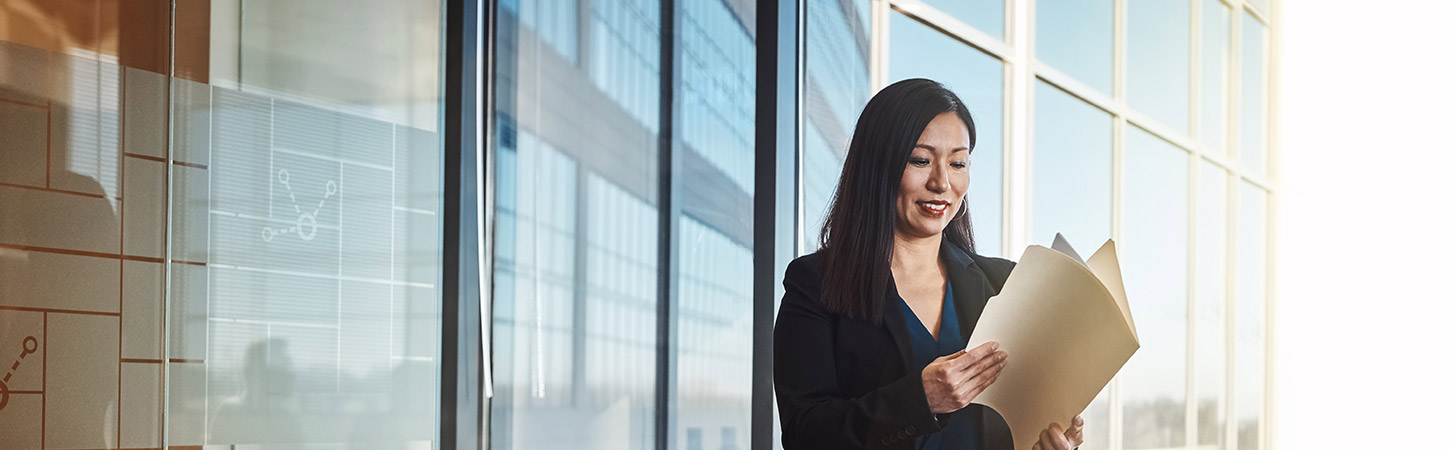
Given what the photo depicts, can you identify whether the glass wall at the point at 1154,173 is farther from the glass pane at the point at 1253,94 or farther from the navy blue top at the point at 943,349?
the navy blue top at the point at 943,349

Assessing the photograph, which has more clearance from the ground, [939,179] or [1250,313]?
[939,179]

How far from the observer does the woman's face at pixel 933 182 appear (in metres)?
1.96

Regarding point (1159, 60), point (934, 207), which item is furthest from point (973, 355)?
point (1159, 60)

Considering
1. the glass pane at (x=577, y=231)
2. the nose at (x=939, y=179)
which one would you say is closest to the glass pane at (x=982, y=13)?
the nose at (x=939, y=179)

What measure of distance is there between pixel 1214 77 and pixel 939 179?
0.47m

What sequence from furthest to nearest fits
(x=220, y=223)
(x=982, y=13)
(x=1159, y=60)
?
(x=220, y=223), (x=982, y=13), (x=1159, y=60)

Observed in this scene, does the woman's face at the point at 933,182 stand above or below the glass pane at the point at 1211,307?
above

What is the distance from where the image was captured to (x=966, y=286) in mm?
1927

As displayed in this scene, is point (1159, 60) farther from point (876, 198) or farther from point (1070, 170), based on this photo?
point (876, 198)

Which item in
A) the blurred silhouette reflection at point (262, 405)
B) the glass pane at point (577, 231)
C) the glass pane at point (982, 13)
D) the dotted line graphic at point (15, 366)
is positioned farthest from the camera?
the blurred silhouette reflection at point (262, 405)

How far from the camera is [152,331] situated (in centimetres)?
269

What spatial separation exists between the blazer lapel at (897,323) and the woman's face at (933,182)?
0.33ft

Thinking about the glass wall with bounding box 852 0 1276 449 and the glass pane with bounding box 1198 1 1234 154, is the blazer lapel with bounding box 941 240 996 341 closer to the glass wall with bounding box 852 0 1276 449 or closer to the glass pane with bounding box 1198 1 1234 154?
the glass wall with bounding box 852 0 1276 449

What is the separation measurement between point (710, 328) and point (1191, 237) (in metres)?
0.98
